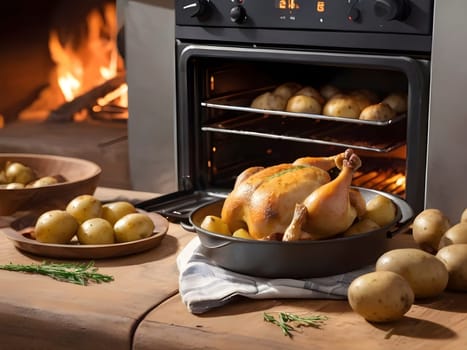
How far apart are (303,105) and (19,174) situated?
64 centimetres

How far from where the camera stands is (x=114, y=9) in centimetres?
239

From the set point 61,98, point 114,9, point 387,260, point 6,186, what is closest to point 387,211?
point 387,260

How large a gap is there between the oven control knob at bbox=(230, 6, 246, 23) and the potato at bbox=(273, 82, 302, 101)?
0.20 meters

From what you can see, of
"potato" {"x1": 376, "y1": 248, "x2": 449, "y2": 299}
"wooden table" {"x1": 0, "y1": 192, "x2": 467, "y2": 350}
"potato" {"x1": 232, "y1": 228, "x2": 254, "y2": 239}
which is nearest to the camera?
"wooden table" {"x1": 0, "y1": 192, "x2": 467, "y2": 350}

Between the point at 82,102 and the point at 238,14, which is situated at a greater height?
the point at 238,14

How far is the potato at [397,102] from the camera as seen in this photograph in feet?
6.92

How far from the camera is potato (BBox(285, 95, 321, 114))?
2.12m

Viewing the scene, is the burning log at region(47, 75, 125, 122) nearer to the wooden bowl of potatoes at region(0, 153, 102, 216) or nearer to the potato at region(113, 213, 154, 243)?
the wooden bowl of potatoes at region(0, 153, 102, 216)

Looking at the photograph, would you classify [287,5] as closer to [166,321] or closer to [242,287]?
[242,287]

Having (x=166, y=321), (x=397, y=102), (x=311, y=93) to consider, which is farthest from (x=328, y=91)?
(x=166, y=321)

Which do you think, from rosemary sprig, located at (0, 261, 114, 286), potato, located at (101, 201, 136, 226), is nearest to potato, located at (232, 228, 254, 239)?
rosemary sprig, located at (0, 261, 114, 286)

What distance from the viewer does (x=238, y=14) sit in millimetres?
2084

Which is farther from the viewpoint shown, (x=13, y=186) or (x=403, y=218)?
(x=13, y=186)

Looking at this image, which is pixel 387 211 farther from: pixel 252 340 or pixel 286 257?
pixel 252 340
